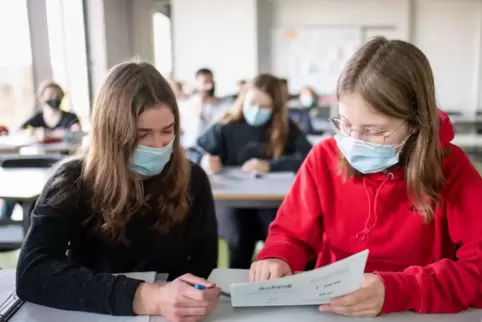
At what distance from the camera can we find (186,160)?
1519 millimetres

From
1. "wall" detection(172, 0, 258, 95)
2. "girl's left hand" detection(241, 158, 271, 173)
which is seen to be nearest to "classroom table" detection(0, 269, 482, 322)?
"girl's left hand" detection(241, 158, 271, 173)

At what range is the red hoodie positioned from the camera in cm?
110

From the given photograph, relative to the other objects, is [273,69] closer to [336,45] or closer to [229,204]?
[336,45]

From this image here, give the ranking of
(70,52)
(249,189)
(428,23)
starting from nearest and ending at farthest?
(249,189) < (70,52) < (428,23)

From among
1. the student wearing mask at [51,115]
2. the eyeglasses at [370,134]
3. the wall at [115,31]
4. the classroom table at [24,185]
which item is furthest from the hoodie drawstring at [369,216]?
the wall at [115,31]

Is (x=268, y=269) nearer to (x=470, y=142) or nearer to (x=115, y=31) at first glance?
(x=115, y=31)

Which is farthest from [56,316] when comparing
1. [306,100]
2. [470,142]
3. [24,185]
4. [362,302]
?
[470,142]

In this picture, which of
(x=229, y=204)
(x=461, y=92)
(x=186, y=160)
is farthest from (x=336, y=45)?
(x=186, y=160)

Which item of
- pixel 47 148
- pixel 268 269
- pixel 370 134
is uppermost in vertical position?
pixel 370 134

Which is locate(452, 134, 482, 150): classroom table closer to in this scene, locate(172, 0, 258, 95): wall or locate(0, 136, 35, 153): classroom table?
locate(172, 0, 258, 95): wall

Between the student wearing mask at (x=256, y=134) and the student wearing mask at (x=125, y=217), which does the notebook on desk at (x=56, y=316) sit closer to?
the student wearing mask at (x=125, y=217)

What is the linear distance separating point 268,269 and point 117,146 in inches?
20.6

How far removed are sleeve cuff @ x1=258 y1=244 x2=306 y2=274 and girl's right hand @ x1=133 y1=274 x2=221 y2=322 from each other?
194 millimetres

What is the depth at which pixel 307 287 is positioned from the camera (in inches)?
40.7
